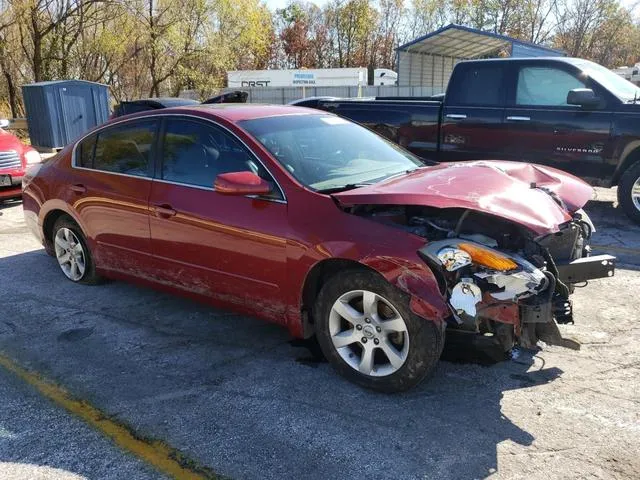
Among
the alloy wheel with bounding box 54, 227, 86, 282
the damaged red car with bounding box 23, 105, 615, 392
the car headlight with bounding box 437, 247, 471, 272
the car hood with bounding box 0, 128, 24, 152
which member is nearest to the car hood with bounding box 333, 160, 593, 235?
the damaged red car with bounding box 23, 105, 615, 392

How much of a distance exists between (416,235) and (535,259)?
2.24 feet

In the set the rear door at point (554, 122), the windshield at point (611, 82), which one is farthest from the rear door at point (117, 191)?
the windshield at point (611, 82)

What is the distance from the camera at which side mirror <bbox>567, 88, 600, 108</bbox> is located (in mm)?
6695

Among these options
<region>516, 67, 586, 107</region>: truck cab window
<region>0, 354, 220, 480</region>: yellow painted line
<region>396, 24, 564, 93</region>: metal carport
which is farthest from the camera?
<region>396, 24, 564, 93</region>: metal carport

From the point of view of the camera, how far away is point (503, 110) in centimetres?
758

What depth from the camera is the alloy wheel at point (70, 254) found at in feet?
16.8

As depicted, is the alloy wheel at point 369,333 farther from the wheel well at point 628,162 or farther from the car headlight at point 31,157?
the car headlight at point 31,157

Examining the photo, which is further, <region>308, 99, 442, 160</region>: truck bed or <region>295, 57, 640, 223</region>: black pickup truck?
<region>308, 99, 442, 160</region>: truck bed

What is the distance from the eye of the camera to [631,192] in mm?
6922

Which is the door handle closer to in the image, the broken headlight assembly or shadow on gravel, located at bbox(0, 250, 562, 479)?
shadow on gravel, located at bbox(0, 250, 562, 479)

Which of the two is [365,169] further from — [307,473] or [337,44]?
[337,44]

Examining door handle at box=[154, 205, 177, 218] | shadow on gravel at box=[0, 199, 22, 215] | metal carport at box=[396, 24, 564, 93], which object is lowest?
shadow on gravel at box=[0, 199, 22, 215]

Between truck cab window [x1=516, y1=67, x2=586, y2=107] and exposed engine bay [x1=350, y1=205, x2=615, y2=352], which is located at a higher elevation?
truck cab window [x1=516, y1=67, x2=586, y2=107]

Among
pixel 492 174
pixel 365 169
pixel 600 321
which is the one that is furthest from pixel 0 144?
pixel 600 321
